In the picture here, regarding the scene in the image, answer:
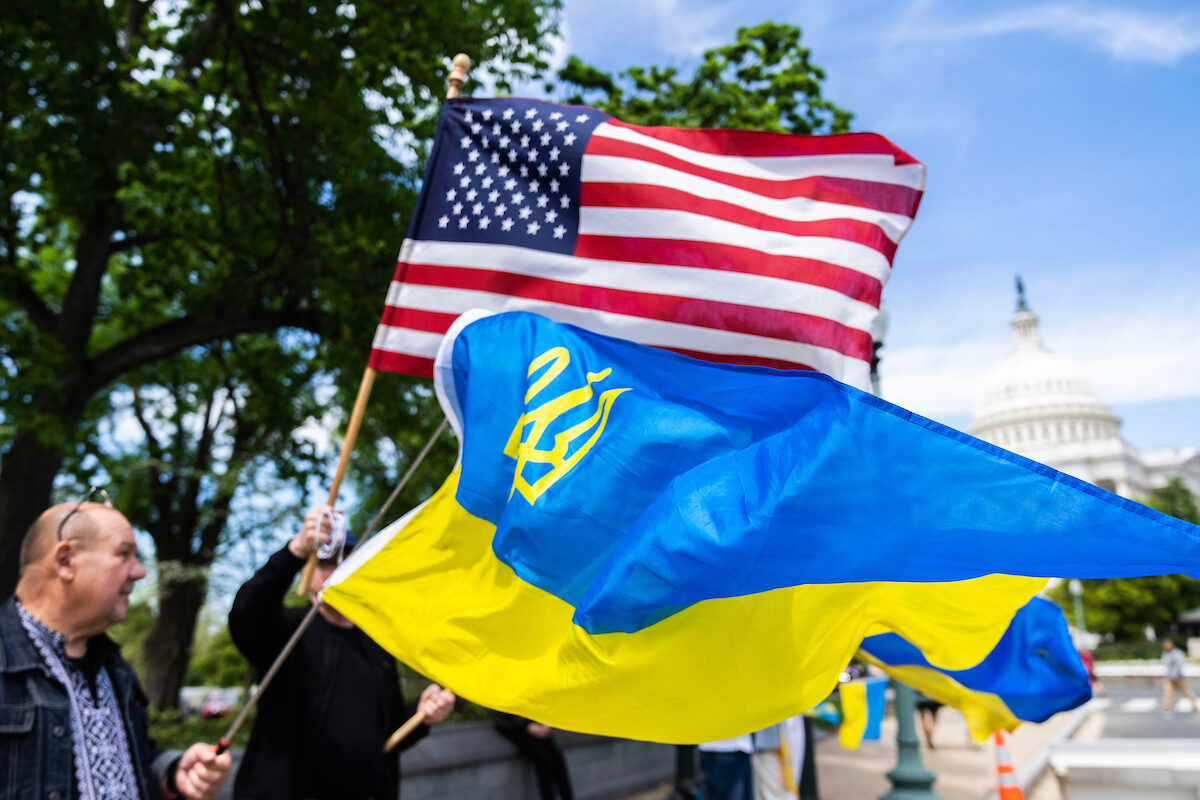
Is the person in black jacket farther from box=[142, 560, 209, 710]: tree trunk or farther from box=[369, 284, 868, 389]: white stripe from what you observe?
box=[142, 560, 209, 710]: tree trunk

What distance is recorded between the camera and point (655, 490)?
3.03 meters

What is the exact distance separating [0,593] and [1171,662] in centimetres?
2506

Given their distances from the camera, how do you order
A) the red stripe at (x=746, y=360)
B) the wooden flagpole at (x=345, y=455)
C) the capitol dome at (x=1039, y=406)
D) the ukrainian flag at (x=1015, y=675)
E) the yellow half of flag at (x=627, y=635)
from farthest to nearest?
the capitol dome at (x=1039, y=406)
the ukrainian flag at (x=1015, y=675)
the red stripe at (x=746, y=360)
the wooden flagpole at (x=345, y=455)
the yellow half of flag at (x=627, y=635)

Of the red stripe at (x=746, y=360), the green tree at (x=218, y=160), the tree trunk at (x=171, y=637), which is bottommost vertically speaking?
the tree trunk at (x=171, y=637)

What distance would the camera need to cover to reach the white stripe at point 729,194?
4102 millimetres

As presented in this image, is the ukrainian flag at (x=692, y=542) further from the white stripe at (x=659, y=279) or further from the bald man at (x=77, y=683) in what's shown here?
the bald man at (x=77, y=683)

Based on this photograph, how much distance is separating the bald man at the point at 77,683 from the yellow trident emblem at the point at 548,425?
1.27m

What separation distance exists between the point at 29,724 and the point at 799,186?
11.4 feet

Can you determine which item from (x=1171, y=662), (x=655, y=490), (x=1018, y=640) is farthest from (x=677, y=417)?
(x=1171, y=662)

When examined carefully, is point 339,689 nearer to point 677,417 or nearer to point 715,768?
point 677,417

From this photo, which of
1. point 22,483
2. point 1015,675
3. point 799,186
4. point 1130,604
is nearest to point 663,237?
point 799,186

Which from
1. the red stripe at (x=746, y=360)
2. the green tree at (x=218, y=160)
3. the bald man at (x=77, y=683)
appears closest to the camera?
the bald man at (x=77, y=683)

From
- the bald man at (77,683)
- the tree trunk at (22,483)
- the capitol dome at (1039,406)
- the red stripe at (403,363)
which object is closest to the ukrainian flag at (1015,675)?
the red stripe at (403,363)

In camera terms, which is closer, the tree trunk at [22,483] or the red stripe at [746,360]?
the red stripe at [746,360]
